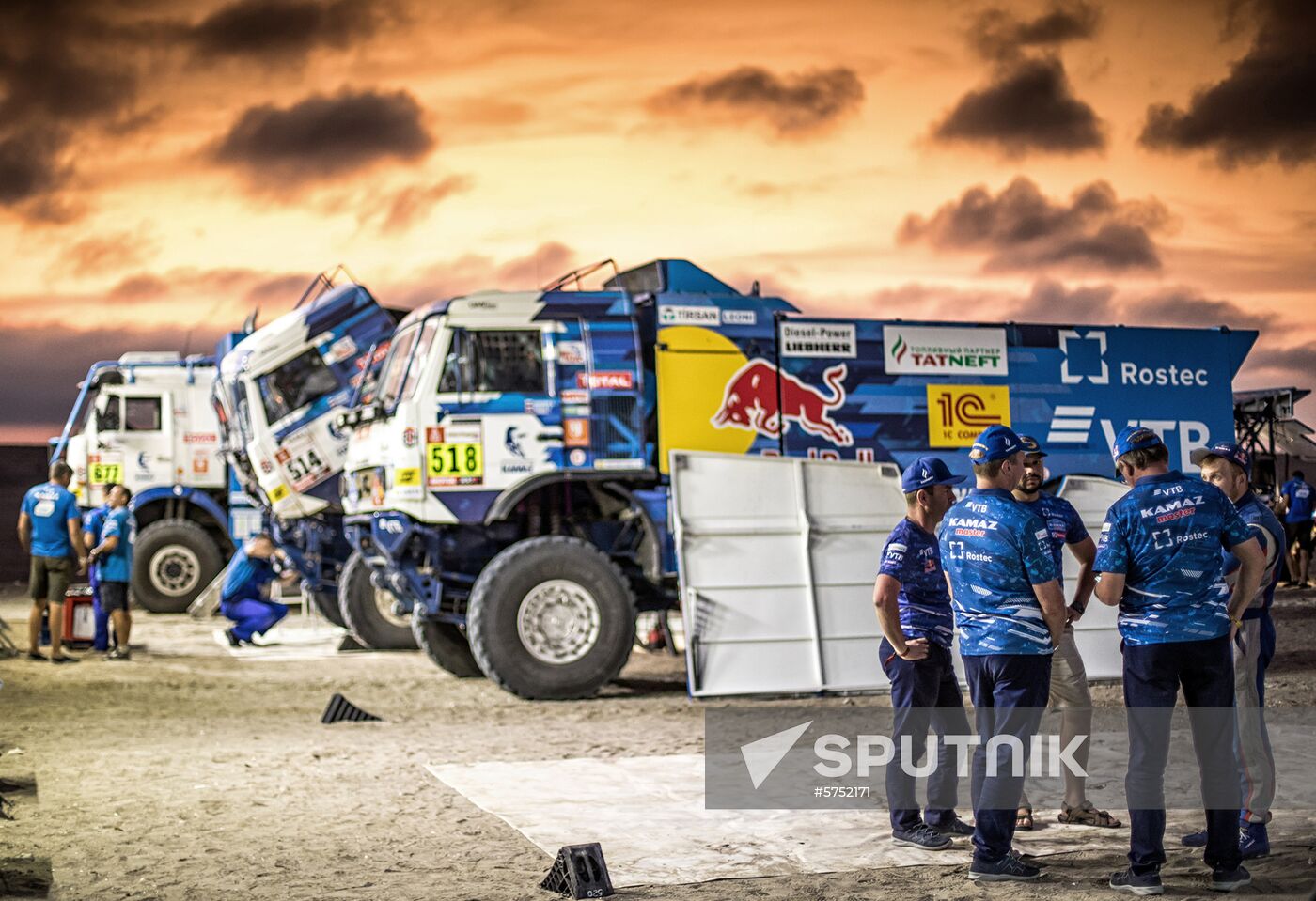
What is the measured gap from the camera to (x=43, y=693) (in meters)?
12.7

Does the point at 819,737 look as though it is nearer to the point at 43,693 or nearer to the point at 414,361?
the point at 414,361

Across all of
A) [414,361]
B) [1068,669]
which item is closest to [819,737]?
[1068,669]

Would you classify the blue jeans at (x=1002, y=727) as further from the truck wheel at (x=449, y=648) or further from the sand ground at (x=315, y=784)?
the truck wheel at (x=449, y=648)

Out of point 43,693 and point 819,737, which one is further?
point 43,693

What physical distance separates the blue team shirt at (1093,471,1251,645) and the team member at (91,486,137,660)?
486 inches

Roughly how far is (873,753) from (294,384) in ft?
32.3

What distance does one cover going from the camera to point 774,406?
12.0 m

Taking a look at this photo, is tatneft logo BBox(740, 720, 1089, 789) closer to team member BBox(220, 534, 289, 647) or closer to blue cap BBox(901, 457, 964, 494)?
blue cap BBox(901, 457, 964, 494)

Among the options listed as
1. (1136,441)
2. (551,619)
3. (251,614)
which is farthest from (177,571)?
(1136,441)

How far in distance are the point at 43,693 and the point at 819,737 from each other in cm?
718

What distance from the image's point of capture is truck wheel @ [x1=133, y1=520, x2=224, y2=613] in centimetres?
2134

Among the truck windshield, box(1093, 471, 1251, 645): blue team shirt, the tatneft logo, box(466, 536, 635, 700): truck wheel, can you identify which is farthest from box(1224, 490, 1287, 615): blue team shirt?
the truck windshield

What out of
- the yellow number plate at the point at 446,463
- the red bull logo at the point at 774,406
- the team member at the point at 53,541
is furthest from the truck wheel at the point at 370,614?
the red bull logo at the point at 774,406

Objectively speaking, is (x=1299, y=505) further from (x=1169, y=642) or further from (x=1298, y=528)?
(x=1169, y=642)
